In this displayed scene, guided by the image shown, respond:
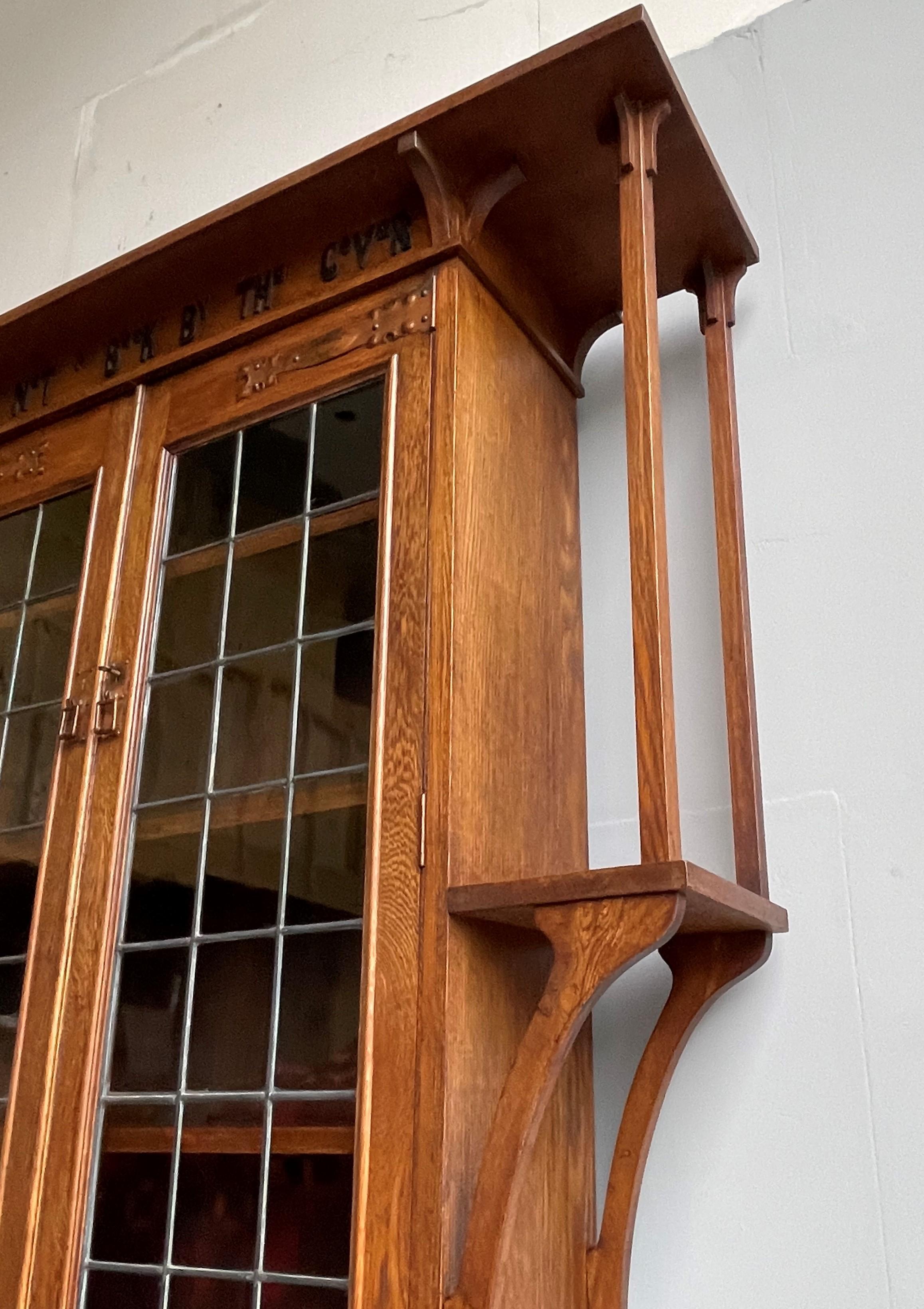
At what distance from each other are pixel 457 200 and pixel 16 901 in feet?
2.71

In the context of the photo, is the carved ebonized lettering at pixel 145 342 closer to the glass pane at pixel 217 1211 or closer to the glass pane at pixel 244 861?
the glass pane at pixel 244 861

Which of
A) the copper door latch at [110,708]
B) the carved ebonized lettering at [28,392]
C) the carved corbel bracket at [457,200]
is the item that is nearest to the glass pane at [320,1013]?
the copper door latch at [110,708]

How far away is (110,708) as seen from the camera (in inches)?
47.1

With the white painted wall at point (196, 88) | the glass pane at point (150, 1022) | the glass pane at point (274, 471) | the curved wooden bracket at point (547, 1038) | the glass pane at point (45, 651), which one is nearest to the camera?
the curved wooden bracket at point (547, 1038)

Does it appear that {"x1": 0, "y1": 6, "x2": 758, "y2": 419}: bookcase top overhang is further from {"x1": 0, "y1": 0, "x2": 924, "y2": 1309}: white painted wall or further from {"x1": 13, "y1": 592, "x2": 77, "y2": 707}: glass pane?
{"x1": 13, "y1": 592, "x2": 77, "y2": 707}: glass pane

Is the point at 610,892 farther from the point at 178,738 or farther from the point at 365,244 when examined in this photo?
the point at 365,244

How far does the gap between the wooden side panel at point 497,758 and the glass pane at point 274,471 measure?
0.57 ft

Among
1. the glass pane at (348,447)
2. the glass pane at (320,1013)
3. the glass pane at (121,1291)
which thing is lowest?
the glass pane at (121,1291)

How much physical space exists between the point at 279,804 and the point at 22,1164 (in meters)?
0.40

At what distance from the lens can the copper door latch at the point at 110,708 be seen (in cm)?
119

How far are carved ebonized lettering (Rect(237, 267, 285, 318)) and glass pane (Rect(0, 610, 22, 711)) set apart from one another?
44 centimetres

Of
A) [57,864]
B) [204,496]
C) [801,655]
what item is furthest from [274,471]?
[801,655]

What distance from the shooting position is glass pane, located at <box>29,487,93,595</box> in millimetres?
1320

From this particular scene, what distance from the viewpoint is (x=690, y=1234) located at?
3.43ft
